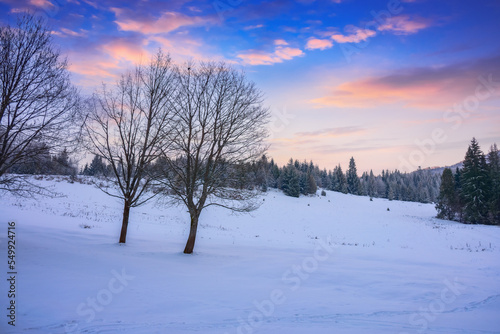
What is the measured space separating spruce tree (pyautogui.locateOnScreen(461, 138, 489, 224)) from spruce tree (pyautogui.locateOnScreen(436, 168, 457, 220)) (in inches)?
74.9

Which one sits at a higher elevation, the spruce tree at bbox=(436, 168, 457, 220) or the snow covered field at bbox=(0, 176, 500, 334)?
the spruce tree at bbox=(436, 168, 457, 220)

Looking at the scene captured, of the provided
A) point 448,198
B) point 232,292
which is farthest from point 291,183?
point 232,292

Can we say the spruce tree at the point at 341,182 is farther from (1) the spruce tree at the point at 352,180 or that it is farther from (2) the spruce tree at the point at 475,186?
(2) the spruce tree at the point at 475,186

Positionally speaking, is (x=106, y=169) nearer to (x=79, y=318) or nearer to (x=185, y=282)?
(x=185, y=282)

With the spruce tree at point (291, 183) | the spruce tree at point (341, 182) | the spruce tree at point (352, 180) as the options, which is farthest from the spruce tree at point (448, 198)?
the spruce tree at point (352, 180)

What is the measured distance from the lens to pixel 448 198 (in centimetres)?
3947

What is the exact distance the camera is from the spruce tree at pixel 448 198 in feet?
129

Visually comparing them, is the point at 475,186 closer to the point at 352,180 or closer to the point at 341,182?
the point at 341,182

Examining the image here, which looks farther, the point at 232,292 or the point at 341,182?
the point at 341,182

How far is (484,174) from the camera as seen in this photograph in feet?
116

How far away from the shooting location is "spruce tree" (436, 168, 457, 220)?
3922cm

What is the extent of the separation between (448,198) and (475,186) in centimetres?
475

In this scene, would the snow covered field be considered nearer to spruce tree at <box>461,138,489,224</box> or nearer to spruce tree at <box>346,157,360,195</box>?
spruce tree at <box>461,138,489,224</box>


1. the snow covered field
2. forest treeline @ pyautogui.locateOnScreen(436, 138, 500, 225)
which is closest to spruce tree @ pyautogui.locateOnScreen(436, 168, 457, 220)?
forest treeline @ pyautogui.locateOnScreen(436, 138, 500, 225)
